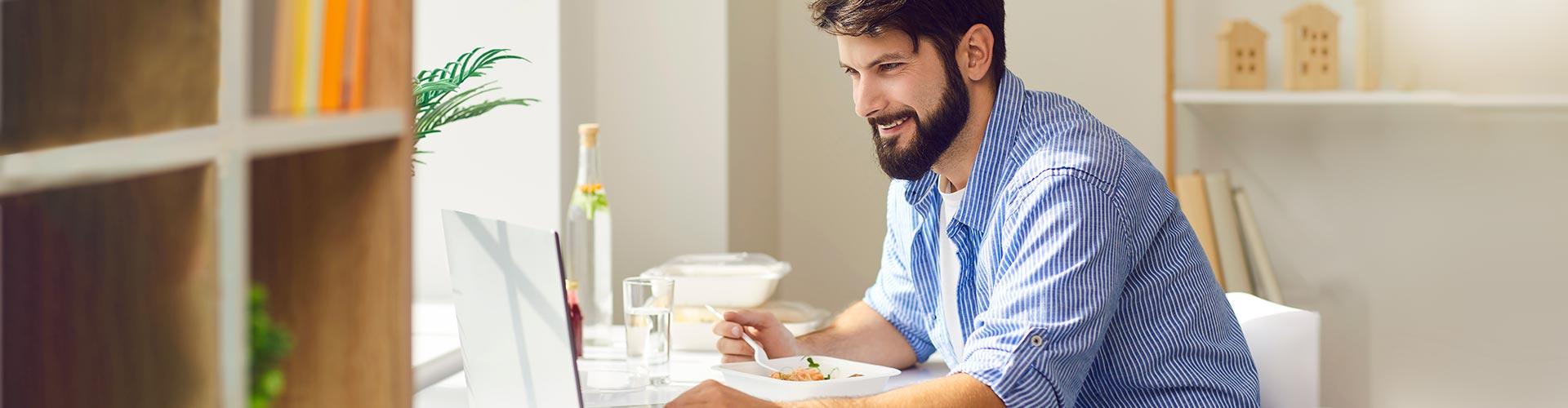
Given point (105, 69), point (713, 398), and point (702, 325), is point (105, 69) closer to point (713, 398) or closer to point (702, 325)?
point (713, 398)

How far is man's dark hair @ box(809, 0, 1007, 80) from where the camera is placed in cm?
152

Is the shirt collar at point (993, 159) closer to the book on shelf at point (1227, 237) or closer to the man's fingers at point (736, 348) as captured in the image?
the man's fingers at point (736, 348)

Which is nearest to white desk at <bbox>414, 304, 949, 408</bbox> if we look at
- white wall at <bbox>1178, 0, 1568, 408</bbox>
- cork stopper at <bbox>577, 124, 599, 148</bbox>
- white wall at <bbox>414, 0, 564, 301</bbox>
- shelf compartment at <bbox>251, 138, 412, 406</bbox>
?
white wall at <bbox>414, 0, 564, 301</bbox>

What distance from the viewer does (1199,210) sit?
266 centimetres

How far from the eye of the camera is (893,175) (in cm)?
163

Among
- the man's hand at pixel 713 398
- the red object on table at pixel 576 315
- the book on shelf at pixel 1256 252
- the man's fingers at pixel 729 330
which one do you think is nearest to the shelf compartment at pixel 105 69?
the man's hand at pixel 713 398

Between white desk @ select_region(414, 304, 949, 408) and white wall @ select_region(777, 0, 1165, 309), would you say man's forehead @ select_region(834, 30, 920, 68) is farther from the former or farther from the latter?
white wall @ select_region(777, 0, 1165, 309)

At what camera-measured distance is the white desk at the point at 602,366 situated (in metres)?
1.44

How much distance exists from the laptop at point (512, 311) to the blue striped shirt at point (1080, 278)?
47 cm

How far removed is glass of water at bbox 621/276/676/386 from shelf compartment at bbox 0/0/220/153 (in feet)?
3.08

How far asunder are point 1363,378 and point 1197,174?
2.17ft

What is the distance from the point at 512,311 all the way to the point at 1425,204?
2.42 meters

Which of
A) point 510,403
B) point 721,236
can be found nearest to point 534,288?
point 510,403

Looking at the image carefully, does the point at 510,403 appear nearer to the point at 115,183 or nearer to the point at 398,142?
the point at 398,142
